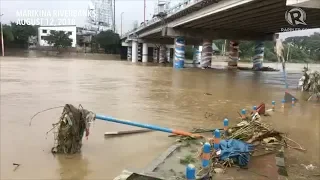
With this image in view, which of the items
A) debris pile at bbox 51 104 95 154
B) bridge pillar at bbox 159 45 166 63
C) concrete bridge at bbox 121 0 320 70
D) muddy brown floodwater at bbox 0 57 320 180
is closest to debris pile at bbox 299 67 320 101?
muddy brown floodwater at bbox 0 57 320 180

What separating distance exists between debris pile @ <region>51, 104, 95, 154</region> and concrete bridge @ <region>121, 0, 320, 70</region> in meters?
9.54

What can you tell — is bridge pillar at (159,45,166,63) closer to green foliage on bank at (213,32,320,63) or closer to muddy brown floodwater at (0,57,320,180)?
green foliage on bank at (213,32,320,63)

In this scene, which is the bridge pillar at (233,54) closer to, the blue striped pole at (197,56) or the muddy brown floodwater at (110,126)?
the blue striped pole at (197,56)

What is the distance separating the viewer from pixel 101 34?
88.6m

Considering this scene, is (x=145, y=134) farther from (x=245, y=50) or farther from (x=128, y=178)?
(x=245, y=50)

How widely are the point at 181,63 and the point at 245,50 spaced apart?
55.1 metres

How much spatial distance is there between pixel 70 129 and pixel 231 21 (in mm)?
29554

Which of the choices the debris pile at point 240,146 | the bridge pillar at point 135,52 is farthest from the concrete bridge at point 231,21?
the bridge pillar at point 135,52

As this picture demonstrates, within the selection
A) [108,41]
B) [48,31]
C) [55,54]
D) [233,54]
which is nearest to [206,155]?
[233,54]

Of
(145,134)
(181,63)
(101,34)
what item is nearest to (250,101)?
(145,134)

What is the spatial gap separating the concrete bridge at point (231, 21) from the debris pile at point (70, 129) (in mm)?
9537

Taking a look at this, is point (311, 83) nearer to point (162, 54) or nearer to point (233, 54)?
point (233, 54)

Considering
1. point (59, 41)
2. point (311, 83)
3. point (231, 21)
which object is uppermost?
point (231, 21)

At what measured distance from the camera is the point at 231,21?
33312 millimetres
